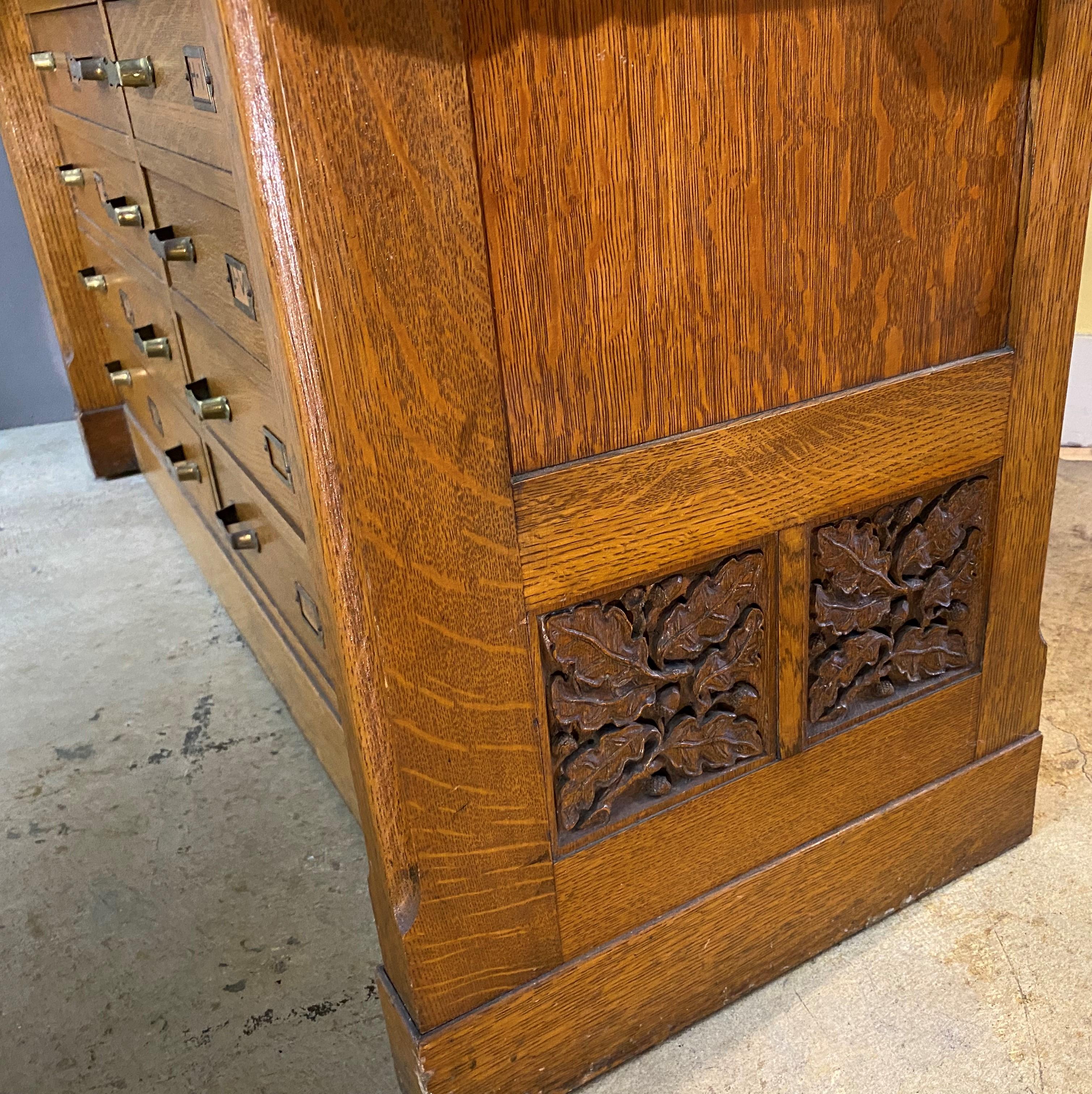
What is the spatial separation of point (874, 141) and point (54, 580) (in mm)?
1875

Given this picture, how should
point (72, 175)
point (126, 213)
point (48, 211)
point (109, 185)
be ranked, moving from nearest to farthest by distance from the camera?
1. point (126, 213)
2. point (109, 185)
3. point (72, 175)
4. point (48, 211)

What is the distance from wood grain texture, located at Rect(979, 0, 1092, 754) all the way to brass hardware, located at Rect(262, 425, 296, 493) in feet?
2.44

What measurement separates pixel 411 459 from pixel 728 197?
33 cm

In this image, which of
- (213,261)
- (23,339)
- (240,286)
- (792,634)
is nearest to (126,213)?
(213,261)

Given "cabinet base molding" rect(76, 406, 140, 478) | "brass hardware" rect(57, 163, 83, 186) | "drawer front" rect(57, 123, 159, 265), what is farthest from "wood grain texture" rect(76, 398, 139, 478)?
"brass hardware" rect(57, 163, 83, 186)

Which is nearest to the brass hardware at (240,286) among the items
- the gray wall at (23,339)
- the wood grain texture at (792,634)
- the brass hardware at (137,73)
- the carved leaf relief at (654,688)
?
the brass hardware at (137,73)

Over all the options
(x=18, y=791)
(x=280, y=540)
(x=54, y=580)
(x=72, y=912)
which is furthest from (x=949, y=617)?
(x=54, y=580)

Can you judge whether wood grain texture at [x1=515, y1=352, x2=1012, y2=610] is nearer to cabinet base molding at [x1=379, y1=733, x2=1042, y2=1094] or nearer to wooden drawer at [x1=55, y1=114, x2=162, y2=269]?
cabinet base molding at [x1=379, y1=733, x2=1042, y2=1094]

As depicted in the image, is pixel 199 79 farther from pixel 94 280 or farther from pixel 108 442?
pixel 108 442

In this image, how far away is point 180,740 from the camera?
5.48ft

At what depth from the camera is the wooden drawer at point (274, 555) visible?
125cm

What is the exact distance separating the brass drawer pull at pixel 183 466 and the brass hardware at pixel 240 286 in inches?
25.2

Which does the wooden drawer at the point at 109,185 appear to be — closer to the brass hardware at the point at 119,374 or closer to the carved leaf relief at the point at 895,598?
the brass hardware at the point at 119,374

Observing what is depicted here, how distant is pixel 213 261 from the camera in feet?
3.93
